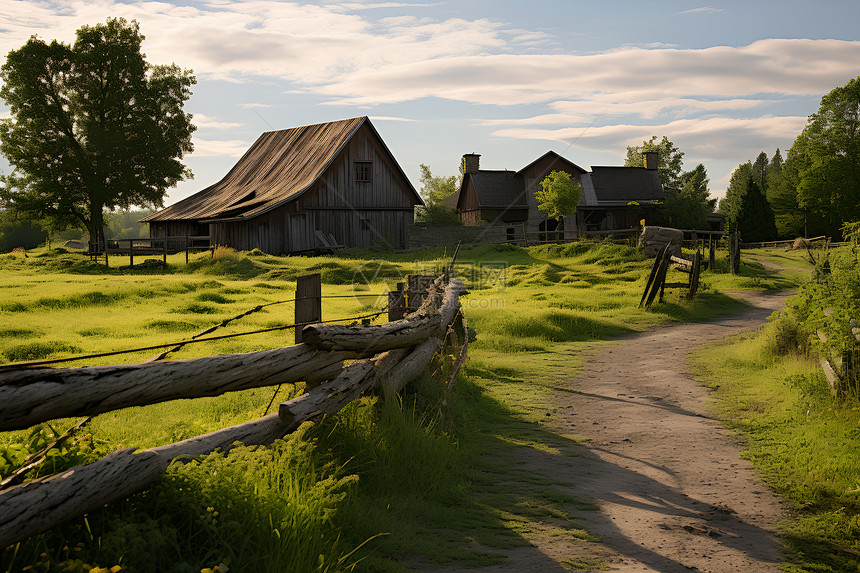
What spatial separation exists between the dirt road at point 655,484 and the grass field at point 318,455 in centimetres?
35

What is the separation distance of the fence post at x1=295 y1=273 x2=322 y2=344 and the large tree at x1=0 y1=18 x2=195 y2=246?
163 feet

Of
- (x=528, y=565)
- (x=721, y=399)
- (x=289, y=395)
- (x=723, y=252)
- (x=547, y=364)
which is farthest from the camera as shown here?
(x=723, y=252)

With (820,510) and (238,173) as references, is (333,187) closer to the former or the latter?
(238,173)

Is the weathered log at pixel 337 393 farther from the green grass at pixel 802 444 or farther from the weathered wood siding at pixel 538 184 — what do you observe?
the weathered wood siding at pixel 538 184

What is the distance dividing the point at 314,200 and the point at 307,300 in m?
35.7

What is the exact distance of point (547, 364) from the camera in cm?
1405

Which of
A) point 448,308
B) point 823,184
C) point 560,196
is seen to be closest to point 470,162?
point 560,196

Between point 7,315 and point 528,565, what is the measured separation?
51.4 ft

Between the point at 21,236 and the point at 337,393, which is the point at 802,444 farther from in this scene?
the point at 21,236

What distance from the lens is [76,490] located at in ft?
11.5

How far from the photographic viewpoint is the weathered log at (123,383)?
355 cm

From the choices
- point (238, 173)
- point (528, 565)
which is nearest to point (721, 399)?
point (528, 565)

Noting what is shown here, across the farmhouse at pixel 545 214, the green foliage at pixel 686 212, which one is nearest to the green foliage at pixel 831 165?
the green foliage at pixel 686 212

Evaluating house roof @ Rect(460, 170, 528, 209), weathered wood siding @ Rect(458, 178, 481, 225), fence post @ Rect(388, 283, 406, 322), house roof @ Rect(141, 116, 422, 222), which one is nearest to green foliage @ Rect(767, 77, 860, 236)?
house roof @ Rect(460, 170, 528, 209)
